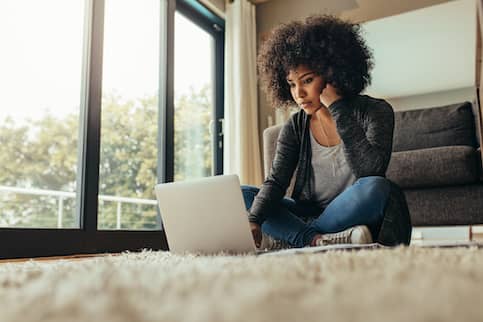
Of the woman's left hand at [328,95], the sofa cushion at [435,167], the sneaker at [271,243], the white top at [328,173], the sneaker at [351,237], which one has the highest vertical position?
the woman's left hand at [328,95]

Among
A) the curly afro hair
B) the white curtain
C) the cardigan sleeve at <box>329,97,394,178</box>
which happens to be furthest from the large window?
the cardigan sleeve at <box>329,97,394,178</box>

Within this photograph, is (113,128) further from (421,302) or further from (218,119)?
(421,302)

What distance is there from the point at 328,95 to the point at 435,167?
1.27 meters

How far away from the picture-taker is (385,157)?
1.29m

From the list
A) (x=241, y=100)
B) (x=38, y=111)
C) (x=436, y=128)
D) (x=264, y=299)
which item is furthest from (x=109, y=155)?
(x=264, y=299)

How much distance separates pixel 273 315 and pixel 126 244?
2.25 m

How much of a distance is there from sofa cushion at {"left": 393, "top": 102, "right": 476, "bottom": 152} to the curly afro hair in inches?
54.4

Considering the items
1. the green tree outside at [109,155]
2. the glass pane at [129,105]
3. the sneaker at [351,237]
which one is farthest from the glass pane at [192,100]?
the sneaker at [351,237]

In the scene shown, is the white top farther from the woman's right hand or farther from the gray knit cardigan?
the woman's right hand

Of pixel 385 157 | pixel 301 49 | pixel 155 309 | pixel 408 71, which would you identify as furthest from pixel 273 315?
pixel 408 71

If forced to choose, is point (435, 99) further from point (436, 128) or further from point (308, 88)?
point (308, 88)

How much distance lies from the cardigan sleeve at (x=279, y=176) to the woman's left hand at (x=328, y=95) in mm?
152

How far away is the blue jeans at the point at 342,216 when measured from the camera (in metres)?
1.17

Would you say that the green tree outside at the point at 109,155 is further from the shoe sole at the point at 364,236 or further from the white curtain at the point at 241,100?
the shoe sole at the point at 364,236
